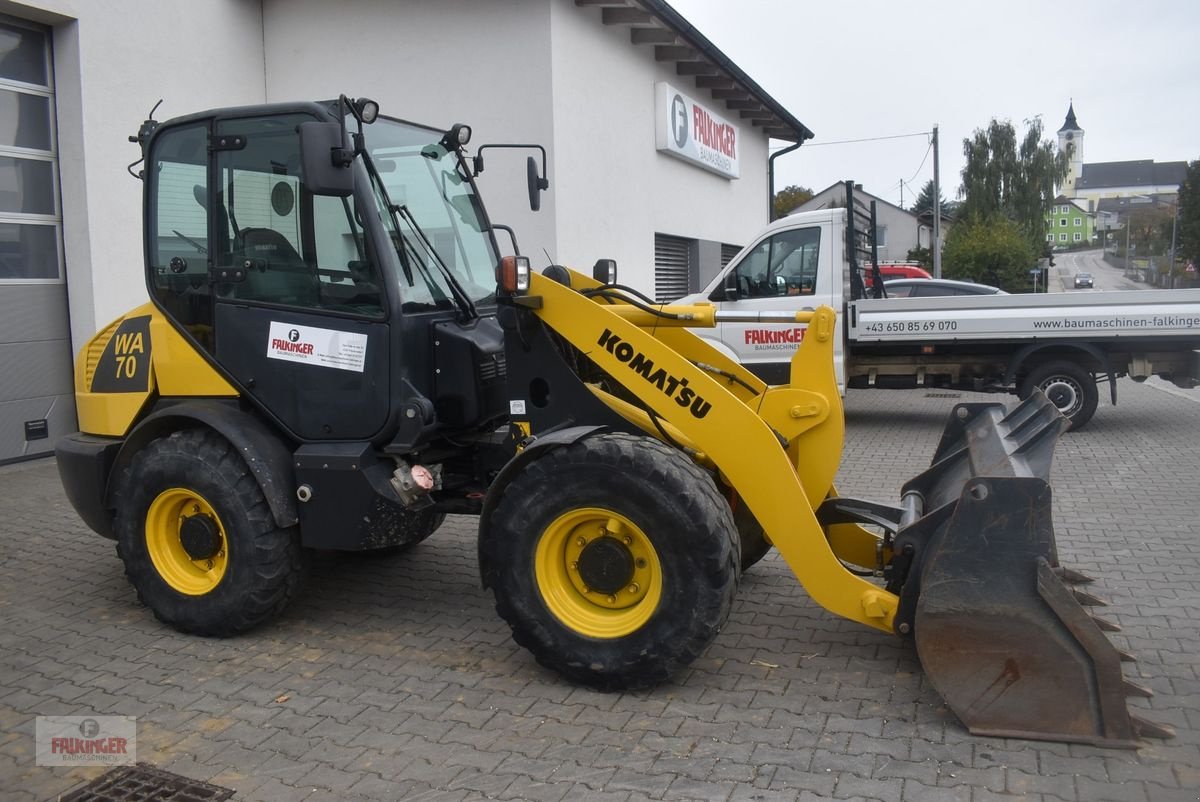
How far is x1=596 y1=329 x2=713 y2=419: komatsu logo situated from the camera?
4.37m

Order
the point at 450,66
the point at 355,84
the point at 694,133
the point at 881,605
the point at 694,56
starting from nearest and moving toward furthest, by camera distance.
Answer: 1. the point at 881,605
2. the point at 450,66
3. the point at 355,84
4. the point at 694,56
5. the point at 694,133

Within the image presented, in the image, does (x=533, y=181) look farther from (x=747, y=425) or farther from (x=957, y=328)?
(x=957, y=328)

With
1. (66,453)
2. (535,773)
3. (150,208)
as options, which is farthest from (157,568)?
(535,773)

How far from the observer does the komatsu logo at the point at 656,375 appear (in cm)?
437

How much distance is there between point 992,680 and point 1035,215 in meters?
64.2

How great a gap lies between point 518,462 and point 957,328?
25.5 feet

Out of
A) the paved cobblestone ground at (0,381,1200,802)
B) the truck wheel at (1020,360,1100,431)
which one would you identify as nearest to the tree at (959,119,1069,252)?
the truck wheel at (1020,360,1100,431)

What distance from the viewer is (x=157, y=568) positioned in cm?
509

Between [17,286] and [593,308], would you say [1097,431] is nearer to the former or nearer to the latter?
[593,308]

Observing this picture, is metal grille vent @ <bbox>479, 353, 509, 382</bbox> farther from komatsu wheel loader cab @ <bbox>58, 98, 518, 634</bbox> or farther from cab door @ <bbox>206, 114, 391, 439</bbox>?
cab door @ <bbox>206, 114, 391, 439</bbox>

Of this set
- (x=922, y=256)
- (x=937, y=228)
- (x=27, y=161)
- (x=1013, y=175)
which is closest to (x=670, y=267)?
(x=27, y=161)

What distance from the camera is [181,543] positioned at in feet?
16.7

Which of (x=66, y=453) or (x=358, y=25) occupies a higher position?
(x=358, y=25)

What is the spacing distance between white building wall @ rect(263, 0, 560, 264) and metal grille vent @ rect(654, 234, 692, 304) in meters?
4.03
